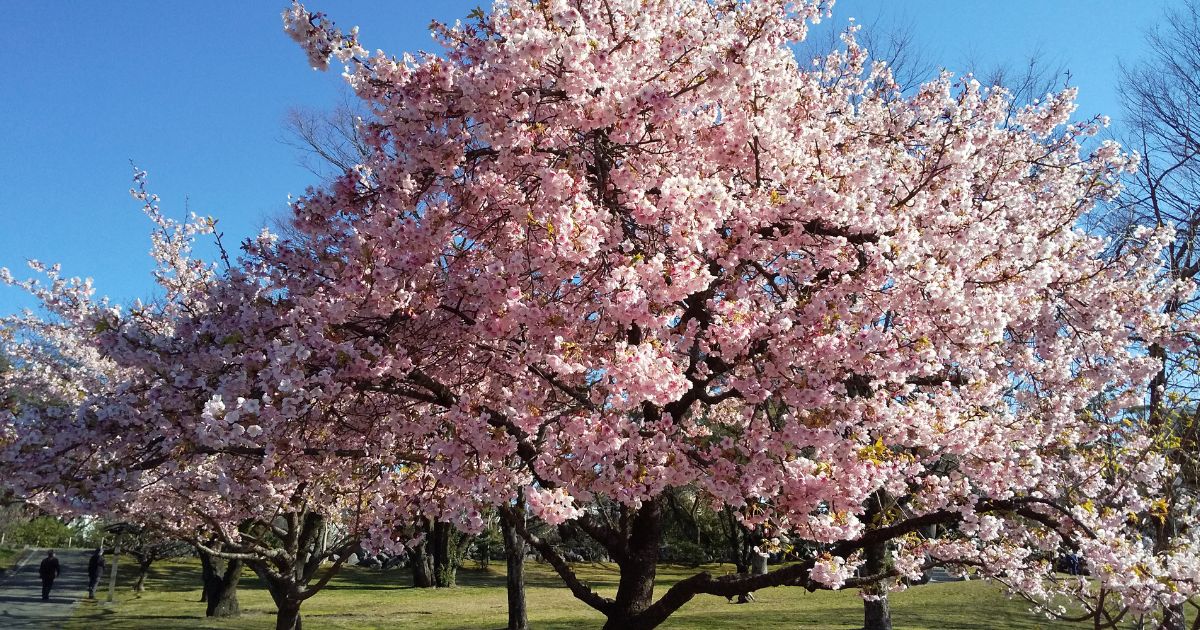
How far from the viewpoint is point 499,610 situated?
22375mm

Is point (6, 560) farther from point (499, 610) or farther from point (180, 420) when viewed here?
point (180, 420)

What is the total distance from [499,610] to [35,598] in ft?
55.8

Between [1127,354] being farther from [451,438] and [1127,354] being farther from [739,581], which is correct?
[451,438]

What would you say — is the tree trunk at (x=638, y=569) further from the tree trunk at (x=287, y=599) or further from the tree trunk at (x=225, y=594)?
the tree trunk at (x=225, y=594)

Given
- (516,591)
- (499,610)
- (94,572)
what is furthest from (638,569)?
(94,572)

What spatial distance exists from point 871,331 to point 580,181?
9.00 ft

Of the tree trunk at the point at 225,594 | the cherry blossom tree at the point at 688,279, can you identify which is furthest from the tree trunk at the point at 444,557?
the cherry blossom tree at the point at 688,279

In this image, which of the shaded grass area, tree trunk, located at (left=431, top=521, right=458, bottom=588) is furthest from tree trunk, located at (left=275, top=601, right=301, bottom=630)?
the shaded grass area

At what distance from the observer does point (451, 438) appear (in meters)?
6.56

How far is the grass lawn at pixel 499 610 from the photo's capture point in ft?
57.6

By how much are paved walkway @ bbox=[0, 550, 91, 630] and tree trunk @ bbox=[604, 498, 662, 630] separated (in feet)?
55.3

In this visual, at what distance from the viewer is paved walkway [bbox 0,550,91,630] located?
18.9 metres

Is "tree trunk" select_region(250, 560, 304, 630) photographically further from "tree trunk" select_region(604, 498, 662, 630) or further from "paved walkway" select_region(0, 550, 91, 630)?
"paved walkway" select_region(0, 550, 91, 630)

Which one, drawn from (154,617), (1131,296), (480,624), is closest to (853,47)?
(1131,296)
